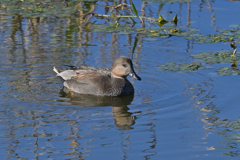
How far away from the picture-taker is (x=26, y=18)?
551 inches

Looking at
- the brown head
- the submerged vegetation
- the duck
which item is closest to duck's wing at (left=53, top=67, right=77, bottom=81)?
the duck

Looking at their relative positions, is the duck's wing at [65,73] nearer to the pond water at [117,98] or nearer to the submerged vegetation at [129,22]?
the pond water at [117,98]

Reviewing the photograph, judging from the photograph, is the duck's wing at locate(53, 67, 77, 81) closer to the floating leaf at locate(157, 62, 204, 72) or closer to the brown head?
the brown head

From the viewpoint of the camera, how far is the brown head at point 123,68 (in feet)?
32.3

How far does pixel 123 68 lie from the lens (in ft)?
32.7

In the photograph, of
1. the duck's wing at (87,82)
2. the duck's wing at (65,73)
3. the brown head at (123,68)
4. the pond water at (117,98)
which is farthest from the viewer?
the duck's wing at (65,73)

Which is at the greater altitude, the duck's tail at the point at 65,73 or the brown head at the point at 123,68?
the brown head at the point at 123,68

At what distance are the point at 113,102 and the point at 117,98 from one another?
11.7 inches

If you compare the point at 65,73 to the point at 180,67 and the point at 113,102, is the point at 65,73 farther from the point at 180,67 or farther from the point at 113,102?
the point at 180,67

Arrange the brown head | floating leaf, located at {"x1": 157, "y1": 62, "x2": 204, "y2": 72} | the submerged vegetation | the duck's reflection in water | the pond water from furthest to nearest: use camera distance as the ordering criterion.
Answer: the submerged vegetation
floating leaf, located at {"x1": 157, "y1": 62, "x2": 204, "y2": 72}
the brown head
the duck's reflection in water
the pond water

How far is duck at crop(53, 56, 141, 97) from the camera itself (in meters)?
9.89

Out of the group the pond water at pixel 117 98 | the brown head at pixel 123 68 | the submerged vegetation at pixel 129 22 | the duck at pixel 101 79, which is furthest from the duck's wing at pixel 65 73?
the submerged vegetation at pixel 129 22

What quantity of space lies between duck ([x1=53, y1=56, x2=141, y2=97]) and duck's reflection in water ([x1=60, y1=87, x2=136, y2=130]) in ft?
0.37

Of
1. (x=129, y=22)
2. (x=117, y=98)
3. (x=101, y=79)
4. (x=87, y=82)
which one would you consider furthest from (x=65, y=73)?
(x=129, y=22)
